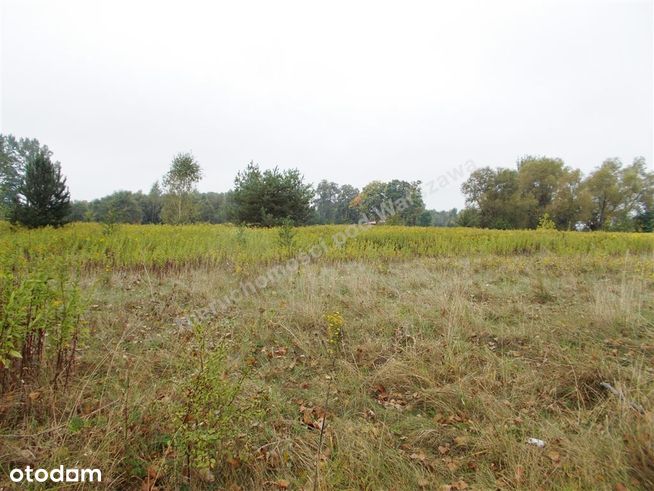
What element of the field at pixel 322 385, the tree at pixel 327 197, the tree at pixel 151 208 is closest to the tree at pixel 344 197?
the tree at pixel 327 197

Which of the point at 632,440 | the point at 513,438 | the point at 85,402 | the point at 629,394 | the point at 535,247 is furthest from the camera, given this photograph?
the point at 535,247

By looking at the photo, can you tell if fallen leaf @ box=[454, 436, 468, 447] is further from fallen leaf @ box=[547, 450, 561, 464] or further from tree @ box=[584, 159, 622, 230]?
tree @ box=[584, 159, 622, 230]

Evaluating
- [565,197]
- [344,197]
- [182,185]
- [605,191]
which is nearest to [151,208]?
[182,185]

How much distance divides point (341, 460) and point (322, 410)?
56 cm

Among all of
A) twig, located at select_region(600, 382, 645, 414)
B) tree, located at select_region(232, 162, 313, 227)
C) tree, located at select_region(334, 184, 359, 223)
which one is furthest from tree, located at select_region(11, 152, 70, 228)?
tree, located at select_region(334, 184, 359, 223)

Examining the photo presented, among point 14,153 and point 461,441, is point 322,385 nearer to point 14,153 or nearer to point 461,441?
point 461,441

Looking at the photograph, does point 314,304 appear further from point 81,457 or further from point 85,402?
point 81,457

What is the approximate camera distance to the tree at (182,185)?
29953mm

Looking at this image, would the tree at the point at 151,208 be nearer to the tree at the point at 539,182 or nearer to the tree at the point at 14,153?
the tree at the point at 14,153

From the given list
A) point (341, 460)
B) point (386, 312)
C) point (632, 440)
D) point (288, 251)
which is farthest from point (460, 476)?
point (288, 251)

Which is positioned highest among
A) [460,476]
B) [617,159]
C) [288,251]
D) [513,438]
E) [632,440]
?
[617,159]

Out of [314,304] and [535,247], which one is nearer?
[314,304]

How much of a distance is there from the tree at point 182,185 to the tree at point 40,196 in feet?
46.4

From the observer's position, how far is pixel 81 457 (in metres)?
1.48
